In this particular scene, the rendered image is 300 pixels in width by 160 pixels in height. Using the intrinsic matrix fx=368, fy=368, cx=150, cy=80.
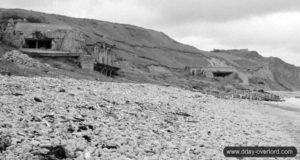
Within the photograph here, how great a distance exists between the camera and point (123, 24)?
13275 centimetres

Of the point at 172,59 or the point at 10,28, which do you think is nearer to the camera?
the point at 10,28

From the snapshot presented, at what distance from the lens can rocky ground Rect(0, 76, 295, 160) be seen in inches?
377

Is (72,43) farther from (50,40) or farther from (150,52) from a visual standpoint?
(150,52)

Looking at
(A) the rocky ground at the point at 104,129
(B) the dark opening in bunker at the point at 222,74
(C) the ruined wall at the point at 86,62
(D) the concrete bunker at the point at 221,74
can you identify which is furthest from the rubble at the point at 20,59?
(B) the dark opening in bunker at the point at 222,74

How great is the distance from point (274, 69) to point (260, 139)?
6043 inches

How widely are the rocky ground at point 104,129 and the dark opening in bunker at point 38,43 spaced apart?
28.4 metres

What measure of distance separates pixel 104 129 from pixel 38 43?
3766 cm

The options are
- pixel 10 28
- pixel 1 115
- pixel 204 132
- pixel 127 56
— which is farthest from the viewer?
pixel 127 56

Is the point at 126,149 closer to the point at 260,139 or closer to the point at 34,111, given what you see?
the point at 34,111

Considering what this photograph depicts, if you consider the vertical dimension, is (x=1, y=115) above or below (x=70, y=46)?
below

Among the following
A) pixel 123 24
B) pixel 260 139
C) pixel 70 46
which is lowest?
pixel 260 139

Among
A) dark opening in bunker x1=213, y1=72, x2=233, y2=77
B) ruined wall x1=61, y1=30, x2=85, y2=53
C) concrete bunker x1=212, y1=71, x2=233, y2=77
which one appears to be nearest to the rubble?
ruined wall x1=61, y1=30, x2=85, y2=53

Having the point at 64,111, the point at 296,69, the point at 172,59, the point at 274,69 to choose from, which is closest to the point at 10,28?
the point at 64,111

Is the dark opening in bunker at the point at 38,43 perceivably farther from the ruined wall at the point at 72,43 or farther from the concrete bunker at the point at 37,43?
the ruined wall at the point at 72,43
